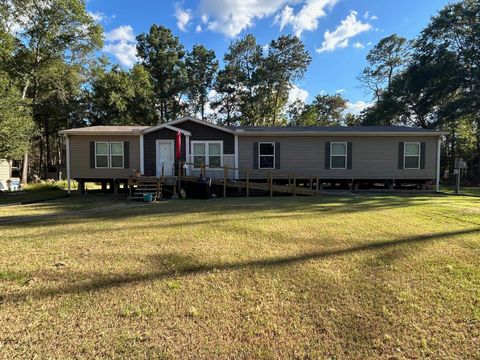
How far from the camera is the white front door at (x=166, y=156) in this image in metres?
14.1

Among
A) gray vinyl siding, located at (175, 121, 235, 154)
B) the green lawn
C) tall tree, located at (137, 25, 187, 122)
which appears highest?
tall tree, located at (137, 25, 187, 122)

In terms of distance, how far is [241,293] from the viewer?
318 cm

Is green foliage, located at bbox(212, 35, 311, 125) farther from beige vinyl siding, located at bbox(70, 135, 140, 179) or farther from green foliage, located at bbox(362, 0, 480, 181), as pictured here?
beige vinyl siding, located at bbox(70, 135, 140, 179)

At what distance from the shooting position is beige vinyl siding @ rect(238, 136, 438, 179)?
1447 centimetres

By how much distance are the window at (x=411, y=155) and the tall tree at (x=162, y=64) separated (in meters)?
25.0

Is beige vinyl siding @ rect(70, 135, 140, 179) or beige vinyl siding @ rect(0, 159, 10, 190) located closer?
beige vinyl siding @ rect(70, 135, 140, 179)

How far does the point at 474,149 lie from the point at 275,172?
23.4 meters

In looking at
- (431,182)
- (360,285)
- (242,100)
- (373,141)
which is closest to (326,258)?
(360,285)

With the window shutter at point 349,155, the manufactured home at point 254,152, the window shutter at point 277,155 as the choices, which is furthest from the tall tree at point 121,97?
the window shutter at point 349,155

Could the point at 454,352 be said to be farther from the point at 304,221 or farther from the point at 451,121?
the point at 451,121

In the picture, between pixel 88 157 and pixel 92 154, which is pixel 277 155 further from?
pixel 88 157

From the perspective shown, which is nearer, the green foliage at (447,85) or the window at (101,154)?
the window at (101,154)

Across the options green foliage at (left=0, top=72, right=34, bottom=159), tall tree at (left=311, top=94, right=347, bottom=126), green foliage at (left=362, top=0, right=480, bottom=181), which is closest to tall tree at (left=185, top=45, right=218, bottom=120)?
tall tree at (left=311, top=94, right=347, bottom=126)

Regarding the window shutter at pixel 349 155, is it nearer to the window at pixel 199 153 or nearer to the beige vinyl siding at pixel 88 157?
the window at pixel 199 153
